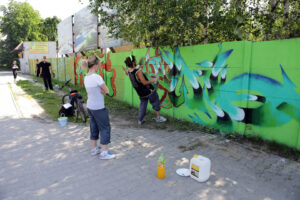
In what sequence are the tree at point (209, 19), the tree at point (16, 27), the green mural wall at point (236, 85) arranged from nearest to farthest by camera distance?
the green mural wall at point (236, 85)
the tree at point (209, 19)
the tree at point (16, 27)

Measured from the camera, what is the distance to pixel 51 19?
5538 cm

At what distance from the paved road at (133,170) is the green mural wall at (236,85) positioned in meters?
0.57

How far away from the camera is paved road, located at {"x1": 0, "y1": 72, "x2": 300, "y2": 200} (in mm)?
2969

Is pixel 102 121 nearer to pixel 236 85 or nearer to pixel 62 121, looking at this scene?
pixel 62 121

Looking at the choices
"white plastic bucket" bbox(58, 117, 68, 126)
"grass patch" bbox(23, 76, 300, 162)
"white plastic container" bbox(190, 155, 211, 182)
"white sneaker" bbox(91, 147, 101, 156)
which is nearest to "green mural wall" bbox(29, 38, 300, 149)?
"grass patch" bbox(23, 76, 300, 162)

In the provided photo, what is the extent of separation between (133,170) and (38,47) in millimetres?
34531

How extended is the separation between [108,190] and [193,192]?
1.17 m

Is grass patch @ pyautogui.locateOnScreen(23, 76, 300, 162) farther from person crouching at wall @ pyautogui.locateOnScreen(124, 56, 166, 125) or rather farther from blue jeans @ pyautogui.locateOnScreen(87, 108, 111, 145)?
blue jeans @ pyautogui.locateOnScreen(87, 108, 111, 145)

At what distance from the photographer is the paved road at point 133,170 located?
9.74 feet

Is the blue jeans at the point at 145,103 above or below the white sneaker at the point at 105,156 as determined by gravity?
above

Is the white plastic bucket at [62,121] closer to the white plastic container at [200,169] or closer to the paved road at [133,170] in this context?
the paved road at [133,170]

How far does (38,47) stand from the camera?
3269 cm

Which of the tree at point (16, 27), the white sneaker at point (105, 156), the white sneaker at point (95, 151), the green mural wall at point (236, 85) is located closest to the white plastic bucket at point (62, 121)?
the white sneaker at point (95, 151)

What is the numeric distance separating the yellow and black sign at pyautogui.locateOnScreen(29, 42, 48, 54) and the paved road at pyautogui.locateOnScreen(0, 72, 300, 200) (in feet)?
102
